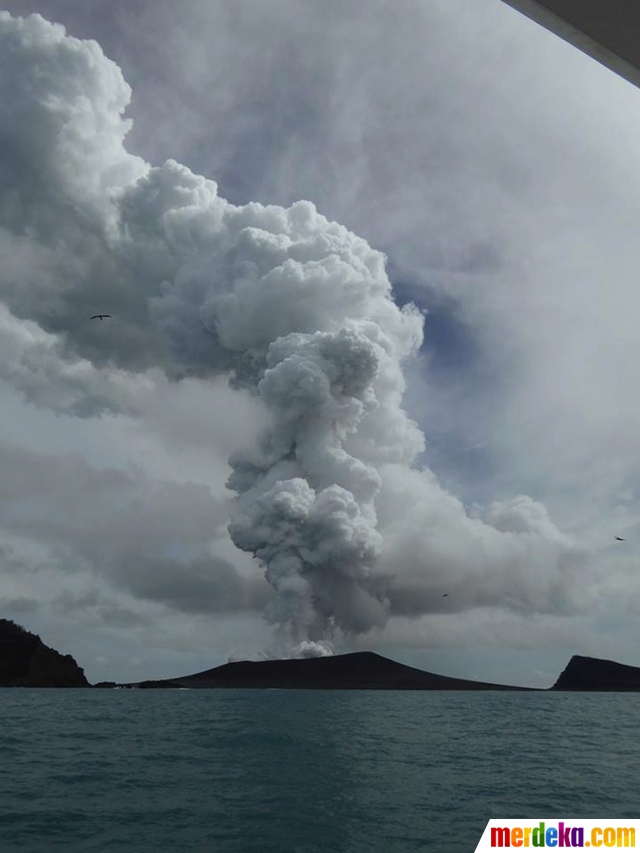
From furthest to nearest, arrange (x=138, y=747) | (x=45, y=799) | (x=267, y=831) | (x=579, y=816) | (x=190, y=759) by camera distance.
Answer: (x=138, y=747) < (x=190, y=759) < (x=45, y=799) < (x=579, y=816) < (x=267, y=831)

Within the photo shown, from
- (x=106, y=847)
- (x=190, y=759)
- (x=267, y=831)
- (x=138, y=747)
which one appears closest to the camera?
(x=106, y=847)

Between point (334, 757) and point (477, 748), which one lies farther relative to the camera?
point (477, 748)

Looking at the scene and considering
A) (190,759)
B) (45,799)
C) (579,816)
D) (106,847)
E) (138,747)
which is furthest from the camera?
(138,747)

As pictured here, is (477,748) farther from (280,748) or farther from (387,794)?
(387,794)

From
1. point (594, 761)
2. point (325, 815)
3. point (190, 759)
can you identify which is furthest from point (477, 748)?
point (325, 815)

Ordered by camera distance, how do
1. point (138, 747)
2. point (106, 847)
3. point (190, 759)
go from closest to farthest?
point (106, 847) < point (190, 759) < point (138, 747)

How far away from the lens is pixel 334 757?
34469 mm

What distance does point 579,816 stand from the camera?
19.1 m

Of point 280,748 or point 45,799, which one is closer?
point 45,799

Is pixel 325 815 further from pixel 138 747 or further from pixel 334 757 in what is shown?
pixel 138 747

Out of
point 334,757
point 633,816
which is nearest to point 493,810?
point 633,816

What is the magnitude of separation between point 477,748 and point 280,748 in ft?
39.1

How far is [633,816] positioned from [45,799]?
17.9 metres

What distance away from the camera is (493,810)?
1966 centimetres
